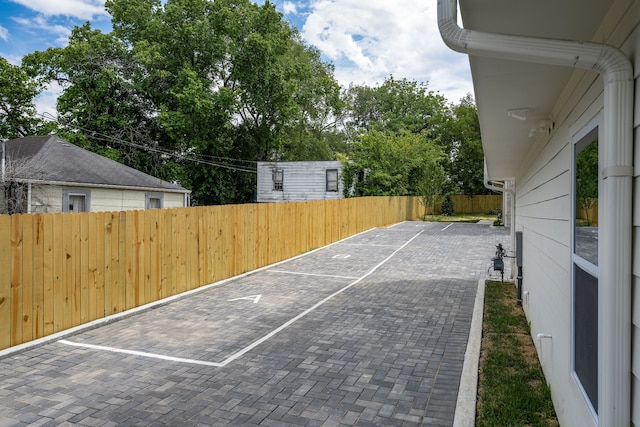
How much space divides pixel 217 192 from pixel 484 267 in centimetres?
2501

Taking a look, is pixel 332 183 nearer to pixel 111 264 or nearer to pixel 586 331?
pixel 111 264

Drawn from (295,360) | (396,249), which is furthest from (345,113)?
(295,360)

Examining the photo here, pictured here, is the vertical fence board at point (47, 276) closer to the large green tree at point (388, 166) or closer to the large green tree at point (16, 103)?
the large green tree at point (16, 103)

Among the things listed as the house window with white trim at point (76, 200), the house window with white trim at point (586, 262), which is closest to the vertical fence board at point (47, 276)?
the house window with white trim at point (586, 262)

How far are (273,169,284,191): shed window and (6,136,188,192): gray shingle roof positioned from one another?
14.0 metres

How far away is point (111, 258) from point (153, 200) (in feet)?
40.0

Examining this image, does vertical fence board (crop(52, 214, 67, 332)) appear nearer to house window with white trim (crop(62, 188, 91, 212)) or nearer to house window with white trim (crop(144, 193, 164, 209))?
house window with white trim (crop(62, 188, 91, 212))

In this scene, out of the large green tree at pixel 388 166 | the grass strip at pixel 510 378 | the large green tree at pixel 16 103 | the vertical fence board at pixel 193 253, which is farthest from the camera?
the large green tree at pixel 388 166

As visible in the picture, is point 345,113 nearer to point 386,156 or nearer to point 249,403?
point 386,156

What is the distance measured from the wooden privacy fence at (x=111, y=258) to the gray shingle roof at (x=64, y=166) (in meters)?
7.29

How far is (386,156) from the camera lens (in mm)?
31797

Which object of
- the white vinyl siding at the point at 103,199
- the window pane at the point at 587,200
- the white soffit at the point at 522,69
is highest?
the white soffit at the point at 522,69

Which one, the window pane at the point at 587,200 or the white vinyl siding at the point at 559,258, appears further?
the white vinyl siding at the point at 559,258

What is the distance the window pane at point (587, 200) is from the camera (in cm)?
243
